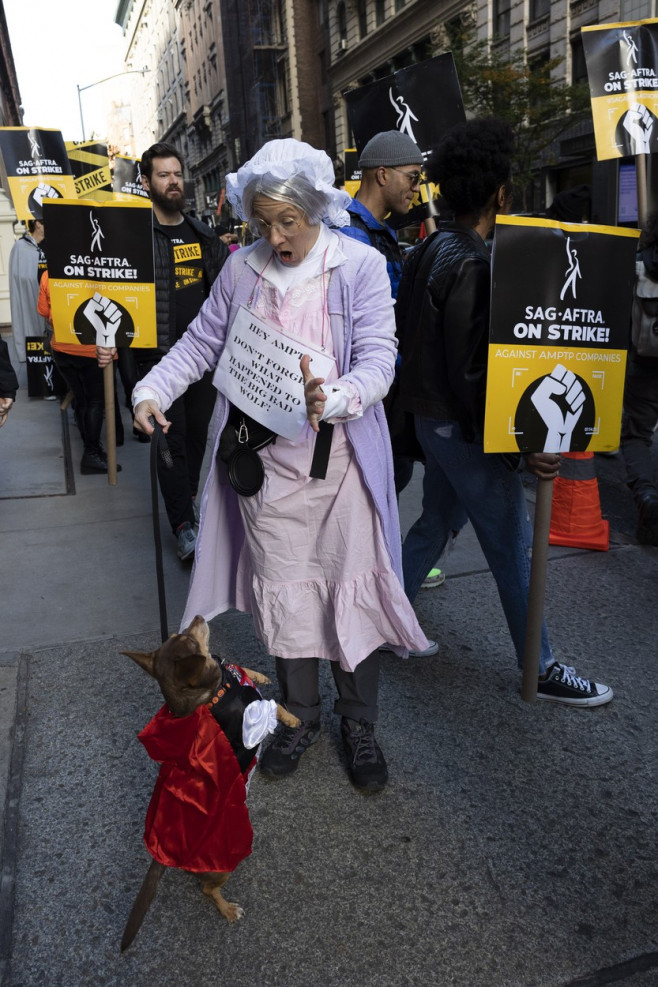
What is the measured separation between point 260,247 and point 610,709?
2.01 m

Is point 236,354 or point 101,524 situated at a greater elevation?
point 236,354

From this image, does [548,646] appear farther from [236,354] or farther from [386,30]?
[386,30]

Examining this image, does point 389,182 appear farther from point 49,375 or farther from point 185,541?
point 49,375

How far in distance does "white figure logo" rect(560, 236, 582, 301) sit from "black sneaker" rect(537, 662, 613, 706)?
1.35 m

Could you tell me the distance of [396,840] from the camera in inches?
95.3

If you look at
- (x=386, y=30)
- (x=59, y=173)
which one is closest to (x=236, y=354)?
(x=59, y=173)

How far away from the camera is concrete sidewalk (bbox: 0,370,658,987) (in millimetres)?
2029

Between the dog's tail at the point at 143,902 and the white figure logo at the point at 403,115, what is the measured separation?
4.41m

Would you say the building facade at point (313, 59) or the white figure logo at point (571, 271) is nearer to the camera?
the white figure logo at point (571, 271)

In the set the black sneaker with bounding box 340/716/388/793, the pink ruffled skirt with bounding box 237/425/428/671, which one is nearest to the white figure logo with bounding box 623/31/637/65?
the pink ruffled skirt with bounding box 237/425/428/671

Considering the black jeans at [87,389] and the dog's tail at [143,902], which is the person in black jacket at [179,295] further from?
the dog's tail at [143,902]

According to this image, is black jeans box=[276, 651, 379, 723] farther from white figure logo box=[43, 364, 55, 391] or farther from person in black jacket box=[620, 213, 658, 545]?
white figure logo box=[43, 364, 55, 391]

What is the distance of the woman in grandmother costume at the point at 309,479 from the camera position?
92.8 inches

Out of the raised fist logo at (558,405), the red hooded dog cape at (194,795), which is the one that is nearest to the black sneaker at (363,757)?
the red hooded dog cape at (194,795)
